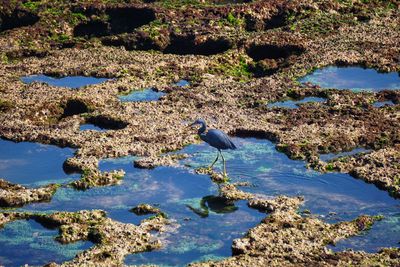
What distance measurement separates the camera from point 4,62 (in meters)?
19.9

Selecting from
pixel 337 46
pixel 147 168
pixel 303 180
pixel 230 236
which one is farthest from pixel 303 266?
pixel 337 46

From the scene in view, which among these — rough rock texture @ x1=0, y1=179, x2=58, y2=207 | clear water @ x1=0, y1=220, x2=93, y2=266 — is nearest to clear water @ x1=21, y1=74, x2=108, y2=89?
rough rock texture @ x1=0, y1=179, x2=58, y2=207

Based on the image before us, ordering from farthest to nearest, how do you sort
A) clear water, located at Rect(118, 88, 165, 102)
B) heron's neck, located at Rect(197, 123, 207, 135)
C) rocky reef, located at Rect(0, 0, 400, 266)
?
clear water, located at Rect(118, 88, 165, 102) → heron's neck, located at Rect(197, 123, 207, 135) → rocky reef, located at Rect(0, 0, 400, 266)

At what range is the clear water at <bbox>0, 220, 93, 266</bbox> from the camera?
38.4 feet

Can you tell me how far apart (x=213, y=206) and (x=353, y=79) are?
7.12 meters

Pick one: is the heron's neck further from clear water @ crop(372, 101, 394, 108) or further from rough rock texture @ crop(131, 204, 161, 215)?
clear water @ crop(372, 101, 394, 108)

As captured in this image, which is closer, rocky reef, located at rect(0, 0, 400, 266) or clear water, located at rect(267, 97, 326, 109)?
rocky reef, located at rect(0, 0, 400, 266)

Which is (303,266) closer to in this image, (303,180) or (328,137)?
(303,180)

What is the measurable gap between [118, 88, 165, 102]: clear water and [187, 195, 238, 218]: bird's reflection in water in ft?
15.8

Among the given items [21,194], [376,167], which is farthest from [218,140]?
[21,194]

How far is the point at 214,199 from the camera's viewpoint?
13.5m

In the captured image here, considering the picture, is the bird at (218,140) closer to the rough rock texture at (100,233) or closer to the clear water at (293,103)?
the rough rock texture at (100,233)

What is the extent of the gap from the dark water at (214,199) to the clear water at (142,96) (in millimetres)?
2712

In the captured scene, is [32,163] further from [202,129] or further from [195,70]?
A: [195,70]
